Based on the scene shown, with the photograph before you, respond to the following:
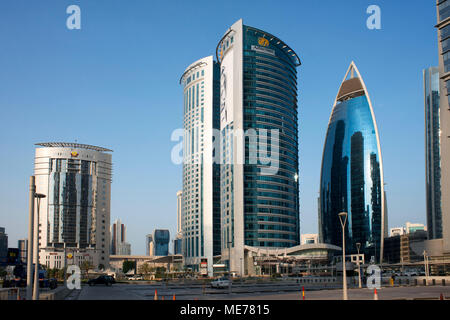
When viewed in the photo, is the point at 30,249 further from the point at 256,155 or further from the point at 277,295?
the point at 256,155

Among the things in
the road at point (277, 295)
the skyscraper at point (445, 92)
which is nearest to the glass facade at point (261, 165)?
the skyscraper at point (445, 92)

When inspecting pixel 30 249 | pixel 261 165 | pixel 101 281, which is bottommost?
pixel 101 281

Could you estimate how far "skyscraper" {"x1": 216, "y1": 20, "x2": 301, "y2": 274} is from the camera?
184375 millimetres

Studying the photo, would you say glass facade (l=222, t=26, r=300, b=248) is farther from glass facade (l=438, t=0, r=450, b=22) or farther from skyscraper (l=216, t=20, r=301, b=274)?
glass facade (l=438, t=0, r=450, b=22)

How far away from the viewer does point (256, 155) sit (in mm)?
186000

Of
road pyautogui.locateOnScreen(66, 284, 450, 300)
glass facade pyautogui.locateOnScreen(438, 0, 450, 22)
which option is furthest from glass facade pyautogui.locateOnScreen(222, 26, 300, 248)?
road pyautogui.locateOnScreen(66, 284, 450, 300)

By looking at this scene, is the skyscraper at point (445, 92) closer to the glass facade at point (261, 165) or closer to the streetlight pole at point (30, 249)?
the streetlight pole at point (30, 249)

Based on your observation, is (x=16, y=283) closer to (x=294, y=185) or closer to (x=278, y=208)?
(x=278, y=208)

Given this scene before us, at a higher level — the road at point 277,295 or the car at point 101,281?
the road at point 277,295

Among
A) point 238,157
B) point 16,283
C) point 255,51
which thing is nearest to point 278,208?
point 238,157

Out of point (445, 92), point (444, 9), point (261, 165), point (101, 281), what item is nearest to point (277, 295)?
point (101, 281)

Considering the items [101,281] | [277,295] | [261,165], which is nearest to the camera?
[277,295]

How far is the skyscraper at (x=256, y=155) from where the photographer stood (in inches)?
7259
